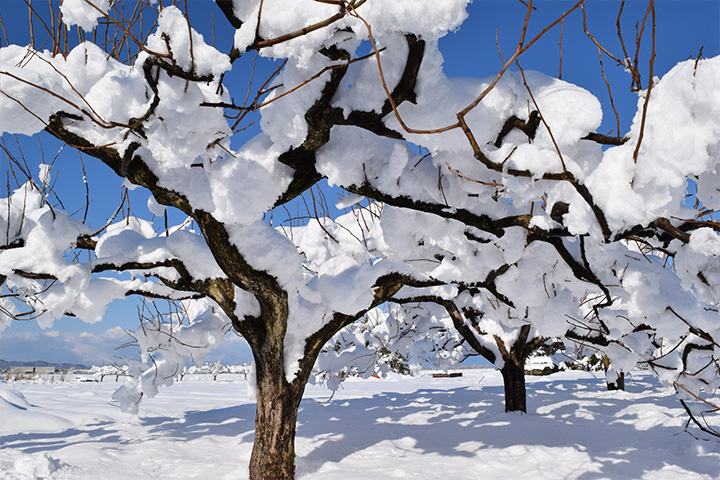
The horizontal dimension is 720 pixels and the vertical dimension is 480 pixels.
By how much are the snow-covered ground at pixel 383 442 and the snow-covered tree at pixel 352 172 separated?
108 cm

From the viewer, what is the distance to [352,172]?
121 inches

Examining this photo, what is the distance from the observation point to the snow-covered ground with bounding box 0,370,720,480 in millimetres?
4535

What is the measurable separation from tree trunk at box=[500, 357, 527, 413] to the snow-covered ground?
0.42m

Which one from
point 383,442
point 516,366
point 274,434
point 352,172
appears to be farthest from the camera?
point 516,366

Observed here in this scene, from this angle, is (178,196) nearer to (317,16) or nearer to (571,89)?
(317,16)

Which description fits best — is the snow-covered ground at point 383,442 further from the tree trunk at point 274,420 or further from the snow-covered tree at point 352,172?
the snow-covered tree at point 352,172

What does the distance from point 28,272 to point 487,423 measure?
671 centimetres

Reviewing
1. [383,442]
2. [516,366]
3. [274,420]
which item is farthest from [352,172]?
[516,366]

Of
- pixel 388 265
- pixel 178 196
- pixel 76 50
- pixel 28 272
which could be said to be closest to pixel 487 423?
pixel 388 265

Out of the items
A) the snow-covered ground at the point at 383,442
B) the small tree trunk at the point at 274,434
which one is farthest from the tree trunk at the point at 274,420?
the snow-covered ground at the point at 383,442

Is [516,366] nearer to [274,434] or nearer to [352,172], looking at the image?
[274,434]

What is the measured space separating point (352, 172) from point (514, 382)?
645 centimetres

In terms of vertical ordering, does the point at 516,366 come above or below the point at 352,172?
below

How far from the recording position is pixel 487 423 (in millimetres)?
7113
